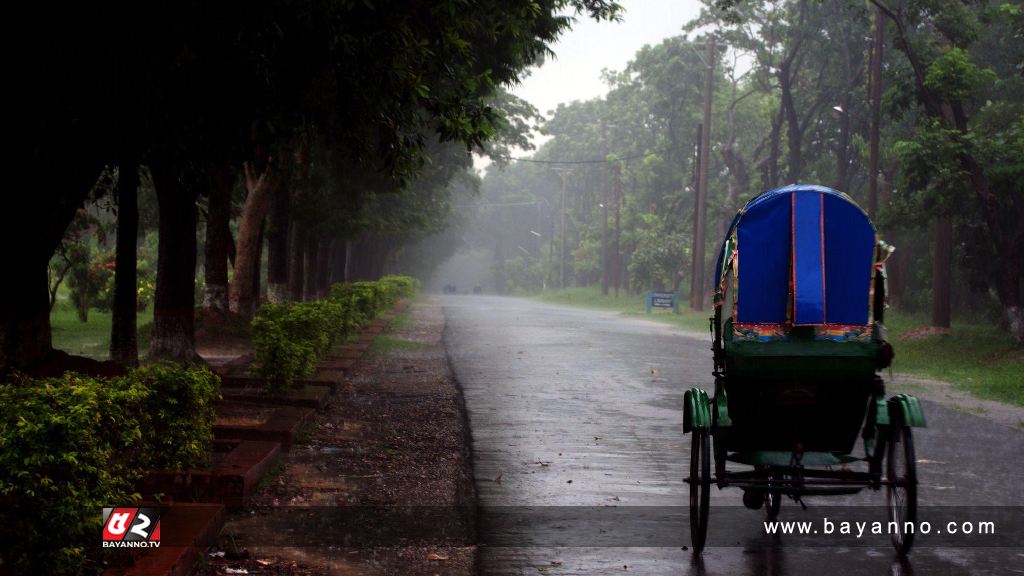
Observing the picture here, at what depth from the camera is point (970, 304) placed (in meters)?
39.2

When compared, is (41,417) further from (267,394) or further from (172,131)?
(267,394)

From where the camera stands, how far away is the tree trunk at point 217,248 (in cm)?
2058

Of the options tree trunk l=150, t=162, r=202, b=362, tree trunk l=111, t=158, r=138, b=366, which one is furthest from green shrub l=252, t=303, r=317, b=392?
tree trunk l=150, t=162, r=202, b=362

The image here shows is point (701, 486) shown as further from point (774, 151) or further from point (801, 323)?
point (774, 151)

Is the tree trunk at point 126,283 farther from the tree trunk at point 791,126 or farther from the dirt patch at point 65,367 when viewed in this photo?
the tree trunk at point 791,126

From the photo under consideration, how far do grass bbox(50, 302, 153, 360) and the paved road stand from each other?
255 inches

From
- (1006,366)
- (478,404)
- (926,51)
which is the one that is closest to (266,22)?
(478,404)

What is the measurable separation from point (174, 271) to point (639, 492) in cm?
847

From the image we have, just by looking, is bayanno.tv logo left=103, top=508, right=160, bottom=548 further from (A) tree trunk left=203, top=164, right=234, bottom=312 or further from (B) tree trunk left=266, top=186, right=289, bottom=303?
(B) tree trunk left=266, top=186, right=289, bottom=303

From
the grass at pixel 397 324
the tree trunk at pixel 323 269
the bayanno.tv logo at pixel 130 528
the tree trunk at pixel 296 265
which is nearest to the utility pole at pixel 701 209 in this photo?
the grass at pixel 397 324

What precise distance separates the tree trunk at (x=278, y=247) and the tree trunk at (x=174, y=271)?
872cm

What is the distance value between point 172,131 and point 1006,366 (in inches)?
657

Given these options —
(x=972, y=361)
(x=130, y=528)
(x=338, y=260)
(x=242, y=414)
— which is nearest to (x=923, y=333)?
(x=972, y=361)

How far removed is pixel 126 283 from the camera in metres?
13.6
